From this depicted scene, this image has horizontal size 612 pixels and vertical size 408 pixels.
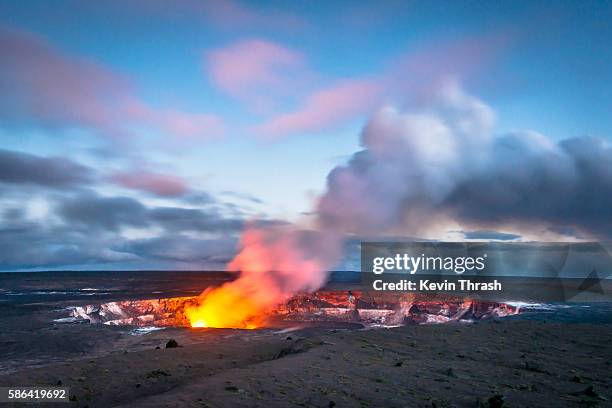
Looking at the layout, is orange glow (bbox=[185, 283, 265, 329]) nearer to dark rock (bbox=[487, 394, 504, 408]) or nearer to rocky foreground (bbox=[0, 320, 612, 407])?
rocky foreground (bbox=[0, 320, 612, 407])

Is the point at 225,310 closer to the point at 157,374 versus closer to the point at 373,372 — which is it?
the point at 157,374

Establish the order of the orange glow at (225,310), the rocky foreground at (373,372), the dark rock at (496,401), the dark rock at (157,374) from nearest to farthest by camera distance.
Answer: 1. the dark rock at (496,401)
2. the rocky foreground at (373,372)
3. the dark rock at (157,374)
4. the orange glow at (225,310)

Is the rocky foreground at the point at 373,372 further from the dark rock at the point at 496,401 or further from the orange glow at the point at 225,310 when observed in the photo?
the orange glow at the point at 225,310

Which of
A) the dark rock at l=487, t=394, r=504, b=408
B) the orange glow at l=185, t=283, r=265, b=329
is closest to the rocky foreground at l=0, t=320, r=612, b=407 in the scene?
the dark rock at l=487, t=394, r=504, b=408

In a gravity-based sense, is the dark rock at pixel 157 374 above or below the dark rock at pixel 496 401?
below

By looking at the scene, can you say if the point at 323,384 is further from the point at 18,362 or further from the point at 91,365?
the point at 18,362

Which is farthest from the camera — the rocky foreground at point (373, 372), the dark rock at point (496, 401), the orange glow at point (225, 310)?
the orange glow at point (225, 310)

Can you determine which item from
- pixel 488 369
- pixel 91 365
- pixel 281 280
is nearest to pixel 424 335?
pixel 488 369

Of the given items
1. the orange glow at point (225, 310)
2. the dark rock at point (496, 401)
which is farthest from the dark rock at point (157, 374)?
the orange glow at point (225, 310)

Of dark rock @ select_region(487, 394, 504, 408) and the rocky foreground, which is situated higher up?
dark rock @ select_region(487, 394, 504, 408)
